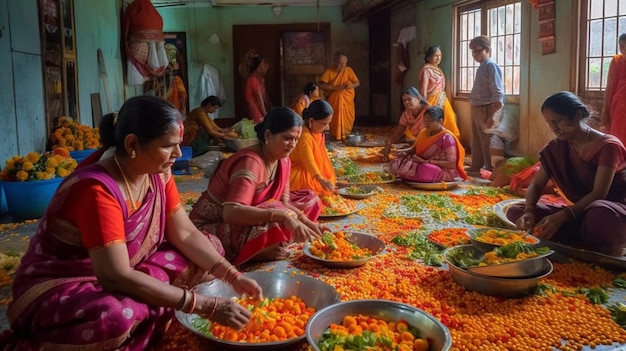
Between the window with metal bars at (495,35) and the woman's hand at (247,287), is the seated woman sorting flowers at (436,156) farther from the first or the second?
the woman's hand at (247,287)

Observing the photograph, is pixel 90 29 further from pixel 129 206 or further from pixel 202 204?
pixel 129 206

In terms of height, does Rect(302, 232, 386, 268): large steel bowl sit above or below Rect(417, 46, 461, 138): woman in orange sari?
below

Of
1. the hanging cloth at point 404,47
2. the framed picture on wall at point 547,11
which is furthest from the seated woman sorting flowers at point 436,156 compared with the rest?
the hanging cloth at point 404,47

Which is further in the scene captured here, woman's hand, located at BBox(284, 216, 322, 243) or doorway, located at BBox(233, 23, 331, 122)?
doorway, located at BBox(233, 23, 331, 122)

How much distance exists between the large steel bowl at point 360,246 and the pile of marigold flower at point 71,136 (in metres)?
4.30

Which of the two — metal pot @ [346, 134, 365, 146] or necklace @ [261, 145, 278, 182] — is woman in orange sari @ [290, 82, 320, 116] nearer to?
metal pot @ [346, 134, 365, 146]

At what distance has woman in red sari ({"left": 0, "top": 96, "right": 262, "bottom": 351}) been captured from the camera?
230 centimetres

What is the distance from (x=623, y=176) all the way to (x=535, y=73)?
4.70 metres

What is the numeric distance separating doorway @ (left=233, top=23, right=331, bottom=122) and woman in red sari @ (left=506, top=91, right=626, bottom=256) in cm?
1235

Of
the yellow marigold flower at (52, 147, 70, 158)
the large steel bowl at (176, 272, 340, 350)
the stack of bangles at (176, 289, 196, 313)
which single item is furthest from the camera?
the yellow marigold flower at (52, 147, 70, 158)

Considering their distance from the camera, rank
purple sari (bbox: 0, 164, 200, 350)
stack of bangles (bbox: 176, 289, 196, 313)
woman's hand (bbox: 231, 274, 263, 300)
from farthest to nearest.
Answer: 1. woman's hand (bbox: 231, 274, 263, 300)
2. stack of bangles (bbox: 176, 289, 196, 313)
3. purple sari (bbox: 0, 164, 200, 350)

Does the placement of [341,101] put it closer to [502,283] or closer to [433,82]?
[433,82]

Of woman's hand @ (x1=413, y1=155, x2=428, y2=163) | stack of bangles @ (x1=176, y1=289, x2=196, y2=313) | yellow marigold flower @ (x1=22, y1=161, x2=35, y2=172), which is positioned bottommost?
stack of bangles @ (x1=176, y1=289, x2=196, y2=313)

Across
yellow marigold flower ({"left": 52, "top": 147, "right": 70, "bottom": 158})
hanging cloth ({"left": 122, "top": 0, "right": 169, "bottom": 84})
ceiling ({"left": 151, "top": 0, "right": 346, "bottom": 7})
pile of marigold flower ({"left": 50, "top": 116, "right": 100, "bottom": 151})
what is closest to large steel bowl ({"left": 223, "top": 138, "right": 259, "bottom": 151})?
hanging cloth ({"left": 122, "top": 0, "right": 169, "bottom": 84})
